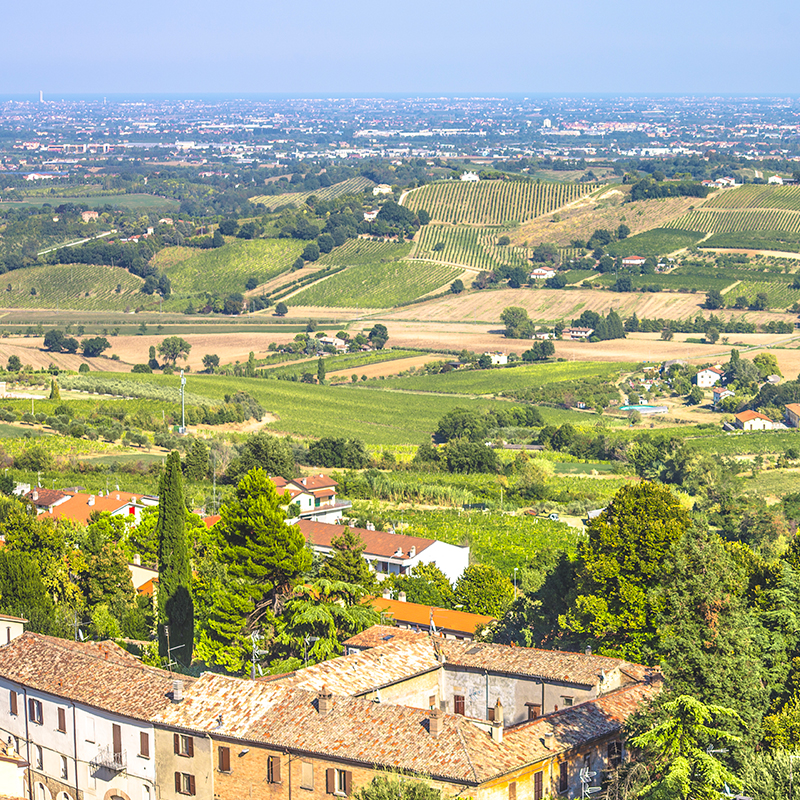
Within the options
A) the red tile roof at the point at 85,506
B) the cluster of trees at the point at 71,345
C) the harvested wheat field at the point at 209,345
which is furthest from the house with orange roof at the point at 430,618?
the cluster of trees at the point at 71,345

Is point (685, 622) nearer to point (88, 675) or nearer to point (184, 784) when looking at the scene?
point (184, 784)

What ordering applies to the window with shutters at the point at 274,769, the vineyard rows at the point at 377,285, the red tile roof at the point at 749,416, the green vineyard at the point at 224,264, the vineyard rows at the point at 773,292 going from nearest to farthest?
the window with shutters at the point at 274,769
the red tile roof at the point at 749,416
the vineyard rows at the point at 773,292
the vineyard rows at the point at 377,285
the green vineyard at the point at 224,264

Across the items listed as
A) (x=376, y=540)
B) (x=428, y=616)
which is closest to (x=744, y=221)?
(x=376, y=540)

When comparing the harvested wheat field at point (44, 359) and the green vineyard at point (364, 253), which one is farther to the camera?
the green vineyard at point (364, 253)

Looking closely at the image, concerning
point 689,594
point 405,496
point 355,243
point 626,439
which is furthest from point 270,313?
point 689,594

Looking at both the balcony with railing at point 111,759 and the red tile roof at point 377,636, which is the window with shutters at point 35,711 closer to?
the balcony with railing at point 111,759

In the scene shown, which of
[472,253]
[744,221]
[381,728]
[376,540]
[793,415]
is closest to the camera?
[381,728]
